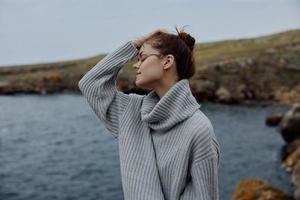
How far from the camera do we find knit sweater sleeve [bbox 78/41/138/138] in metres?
3.43

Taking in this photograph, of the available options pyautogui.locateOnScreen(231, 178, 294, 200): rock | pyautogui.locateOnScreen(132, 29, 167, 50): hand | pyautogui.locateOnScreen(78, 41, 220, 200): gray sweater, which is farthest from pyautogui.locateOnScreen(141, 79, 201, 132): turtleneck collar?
pyautogui.locateOnScreen(231, 178, 294, 200): rock

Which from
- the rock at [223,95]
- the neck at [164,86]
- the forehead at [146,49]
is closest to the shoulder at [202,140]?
the neck at [164,86]

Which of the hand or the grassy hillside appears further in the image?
the grassy hillside

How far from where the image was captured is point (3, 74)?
8850cm

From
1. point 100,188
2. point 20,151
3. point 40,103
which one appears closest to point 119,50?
point 100,188

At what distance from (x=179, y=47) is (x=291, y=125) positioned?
94.1 ft

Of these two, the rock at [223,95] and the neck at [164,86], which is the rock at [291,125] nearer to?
the rock at [223,95]

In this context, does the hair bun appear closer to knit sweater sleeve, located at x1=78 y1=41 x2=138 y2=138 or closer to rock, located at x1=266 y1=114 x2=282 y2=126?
knit sweater sleeve, located at x1=78 y1=41 x2=138 y2=138

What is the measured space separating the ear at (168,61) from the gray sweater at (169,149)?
0.12 metres

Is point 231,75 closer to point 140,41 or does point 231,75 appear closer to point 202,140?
point 140,41

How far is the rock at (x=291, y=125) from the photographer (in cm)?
3032

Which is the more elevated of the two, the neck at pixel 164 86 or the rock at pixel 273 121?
the neck at pixel 164 86

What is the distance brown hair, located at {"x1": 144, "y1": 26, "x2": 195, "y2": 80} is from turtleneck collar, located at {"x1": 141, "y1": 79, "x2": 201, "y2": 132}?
3.9 inches

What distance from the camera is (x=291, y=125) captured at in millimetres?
30750
